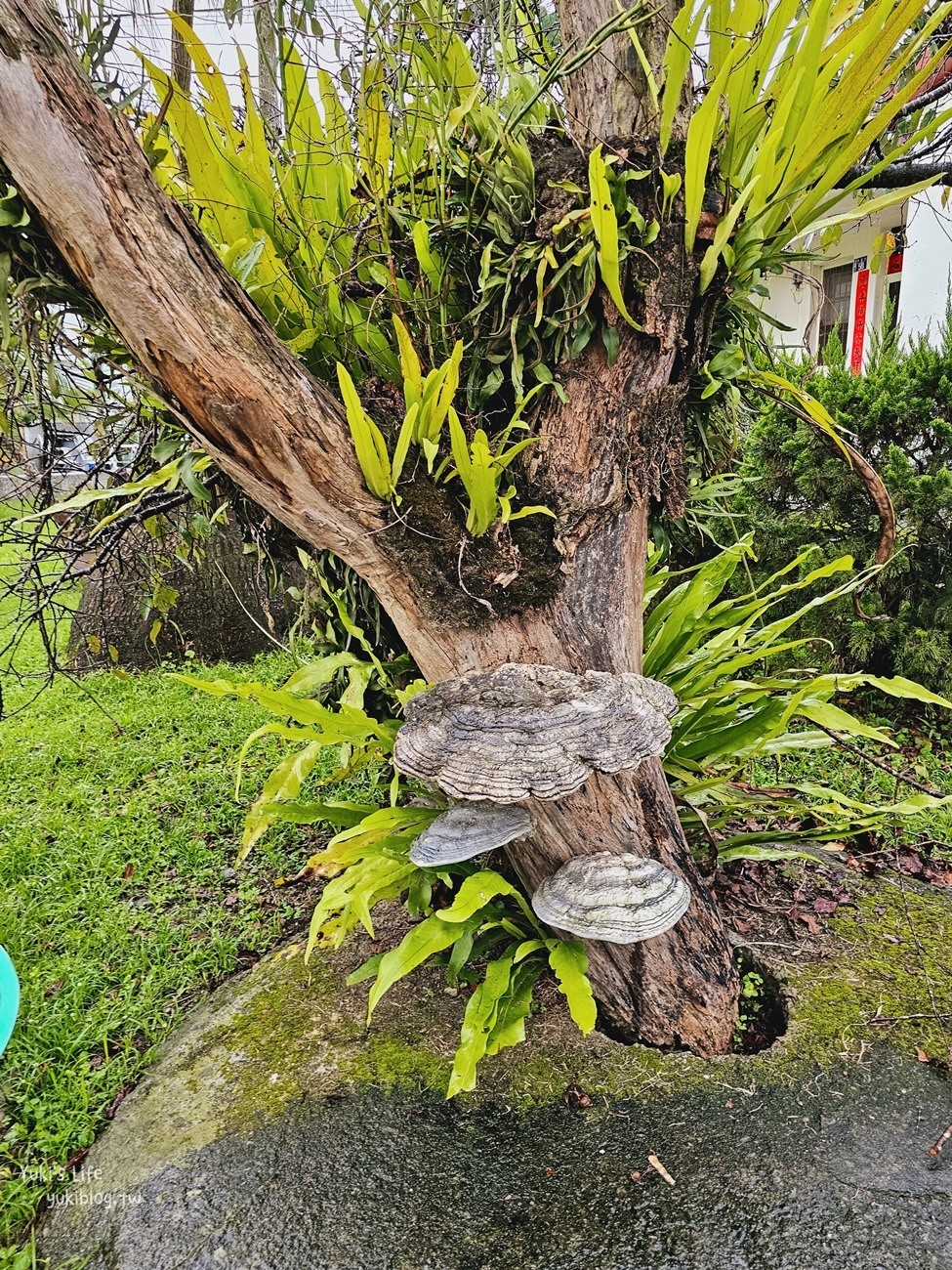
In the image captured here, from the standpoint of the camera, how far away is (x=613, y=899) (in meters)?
1.36

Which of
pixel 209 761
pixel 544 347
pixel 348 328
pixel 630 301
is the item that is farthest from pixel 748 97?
pixel 209 761

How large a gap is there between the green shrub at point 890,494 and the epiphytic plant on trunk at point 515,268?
1.93 metres

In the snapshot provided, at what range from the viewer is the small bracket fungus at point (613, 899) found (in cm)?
131

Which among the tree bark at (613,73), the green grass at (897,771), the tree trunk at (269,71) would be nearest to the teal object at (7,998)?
the tree trunk at (269,71)

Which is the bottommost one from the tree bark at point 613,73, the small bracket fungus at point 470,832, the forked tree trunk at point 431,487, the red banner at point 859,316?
the small bracket fungus at point 470,832

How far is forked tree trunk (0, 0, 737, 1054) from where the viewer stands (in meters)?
1.09

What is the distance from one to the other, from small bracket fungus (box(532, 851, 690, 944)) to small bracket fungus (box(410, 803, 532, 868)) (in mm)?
167

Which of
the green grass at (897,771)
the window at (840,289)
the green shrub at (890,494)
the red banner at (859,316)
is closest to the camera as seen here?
the green grass at (897,771)

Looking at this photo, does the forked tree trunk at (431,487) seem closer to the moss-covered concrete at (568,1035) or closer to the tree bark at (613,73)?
the moss-covered concrete at (568,1035)

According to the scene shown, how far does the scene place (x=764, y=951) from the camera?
1.88 metres

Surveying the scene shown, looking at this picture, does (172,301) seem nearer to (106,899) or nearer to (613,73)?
(613,73)

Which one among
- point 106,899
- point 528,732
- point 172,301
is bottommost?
point 106,899

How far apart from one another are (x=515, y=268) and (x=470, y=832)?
1.10 m

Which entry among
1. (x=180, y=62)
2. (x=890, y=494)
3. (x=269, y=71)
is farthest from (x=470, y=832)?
(x=890, y=494)
